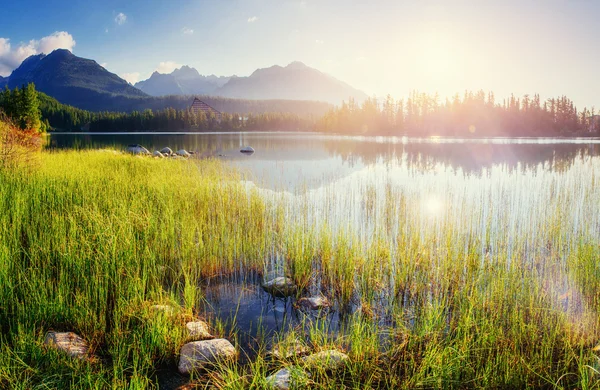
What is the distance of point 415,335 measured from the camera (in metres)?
3.98

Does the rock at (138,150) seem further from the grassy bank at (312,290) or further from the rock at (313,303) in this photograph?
the rock at (313,303)

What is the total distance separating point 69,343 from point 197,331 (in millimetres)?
1234

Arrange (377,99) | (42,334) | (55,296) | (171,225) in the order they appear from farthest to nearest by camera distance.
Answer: (377,99) → (171,225) → (55,296) → (42,334)

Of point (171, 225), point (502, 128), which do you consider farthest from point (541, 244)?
point (502, 128)

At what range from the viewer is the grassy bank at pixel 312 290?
11.5 ft

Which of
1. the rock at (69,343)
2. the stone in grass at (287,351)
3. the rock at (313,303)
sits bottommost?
the rock at (313,303)

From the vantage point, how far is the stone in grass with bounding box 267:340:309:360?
374 centimetres

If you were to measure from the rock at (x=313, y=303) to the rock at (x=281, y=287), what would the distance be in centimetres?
33

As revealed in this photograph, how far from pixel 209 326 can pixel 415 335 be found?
2408mm

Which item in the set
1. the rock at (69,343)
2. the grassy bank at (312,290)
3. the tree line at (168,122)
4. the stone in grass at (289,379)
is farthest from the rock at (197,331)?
the tree line at (168,122)

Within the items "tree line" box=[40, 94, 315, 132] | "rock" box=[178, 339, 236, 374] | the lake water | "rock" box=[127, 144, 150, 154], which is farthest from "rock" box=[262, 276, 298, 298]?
"tree line" box=[40, 94, 315, 132]

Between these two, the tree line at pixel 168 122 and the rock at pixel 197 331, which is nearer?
the rock at pixel 197 331

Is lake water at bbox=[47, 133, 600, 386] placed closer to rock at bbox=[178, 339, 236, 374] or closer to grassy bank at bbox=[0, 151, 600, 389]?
grassy bank at bbox=[0, 151, 600, 389]

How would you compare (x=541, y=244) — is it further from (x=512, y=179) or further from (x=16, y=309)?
(x=512, y=179)
